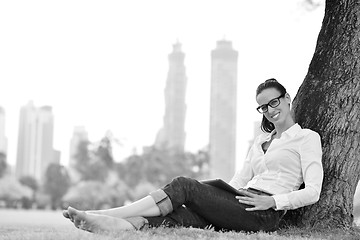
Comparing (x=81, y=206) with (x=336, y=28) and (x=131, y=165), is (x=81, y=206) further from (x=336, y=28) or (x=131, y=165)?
(x=336, y=28)

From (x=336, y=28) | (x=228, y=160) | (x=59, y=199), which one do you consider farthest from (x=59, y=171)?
(x=336, y=28)

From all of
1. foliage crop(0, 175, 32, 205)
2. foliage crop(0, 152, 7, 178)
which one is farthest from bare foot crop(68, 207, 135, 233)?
foliage crop(0, 175, 32, 205)

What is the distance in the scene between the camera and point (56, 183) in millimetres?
47594

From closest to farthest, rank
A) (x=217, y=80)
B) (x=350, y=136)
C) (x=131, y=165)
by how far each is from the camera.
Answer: (x=350, y=136)
(x=131, y=165)
(x=217, y=80)

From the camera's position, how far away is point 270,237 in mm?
3363

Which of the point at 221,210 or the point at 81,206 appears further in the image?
the point at 81,206

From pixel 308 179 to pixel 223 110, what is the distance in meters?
78.5

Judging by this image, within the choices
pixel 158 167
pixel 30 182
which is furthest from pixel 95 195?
pixel 30 182

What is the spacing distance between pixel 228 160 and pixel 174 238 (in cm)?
7177

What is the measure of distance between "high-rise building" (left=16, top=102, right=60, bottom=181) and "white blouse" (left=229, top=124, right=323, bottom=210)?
60.8 meters

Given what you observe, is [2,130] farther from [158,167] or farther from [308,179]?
[308,179]

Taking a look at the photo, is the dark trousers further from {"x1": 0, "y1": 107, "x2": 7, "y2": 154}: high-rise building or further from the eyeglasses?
{"x1": 0, "y1": 107, "x2": 7, "y2": 154}: high-rise building

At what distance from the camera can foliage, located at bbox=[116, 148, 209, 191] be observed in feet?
155

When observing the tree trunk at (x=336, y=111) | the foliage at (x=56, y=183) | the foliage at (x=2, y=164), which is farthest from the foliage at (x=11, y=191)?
the tree trunk at (x=336, y=111)
